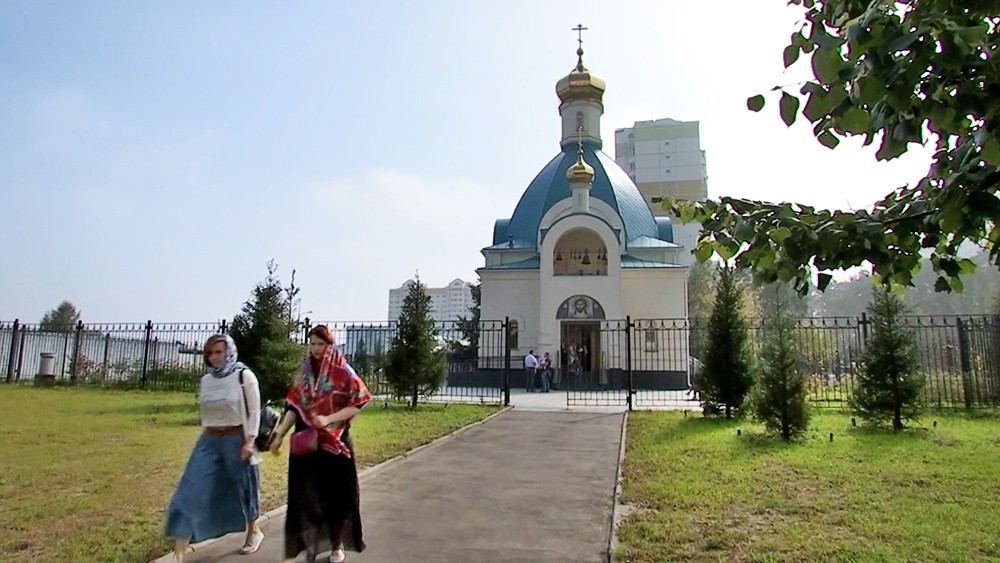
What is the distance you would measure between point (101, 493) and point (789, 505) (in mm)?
6609

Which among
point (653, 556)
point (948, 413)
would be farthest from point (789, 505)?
point (948, 413)

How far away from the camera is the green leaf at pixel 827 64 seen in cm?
183

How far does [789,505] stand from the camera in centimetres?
602

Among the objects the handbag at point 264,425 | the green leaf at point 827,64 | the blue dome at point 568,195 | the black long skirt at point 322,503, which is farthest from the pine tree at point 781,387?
the blue dome at point 568,195

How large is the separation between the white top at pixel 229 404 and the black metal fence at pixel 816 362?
29.3 ft

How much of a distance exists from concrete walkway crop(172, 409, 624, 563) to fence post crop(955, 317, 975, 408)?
9.07 meters

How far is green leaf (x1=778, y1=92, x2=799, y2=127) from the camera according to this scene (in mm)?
1969

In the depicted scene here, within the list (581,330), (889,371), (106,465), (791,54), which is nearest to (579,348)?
(581,330)

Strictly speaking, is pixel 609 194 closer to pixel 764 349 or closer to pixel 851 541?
pixel 764 349

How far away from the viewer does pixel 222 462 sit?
15.2 feet

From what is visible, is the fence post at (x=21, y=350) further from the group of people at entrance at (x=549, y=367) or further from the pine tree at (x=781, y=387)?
the pine tree at (x=781, y=387)

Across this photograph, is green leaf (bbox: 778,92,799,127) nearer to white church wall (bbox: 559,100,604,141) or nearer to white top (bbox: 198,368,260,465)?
white top (bbox: 198,368,260,465)

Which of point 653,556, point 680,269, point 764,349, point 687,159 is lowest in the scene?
point 653,556

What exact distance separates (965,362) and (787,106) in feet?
53.0
